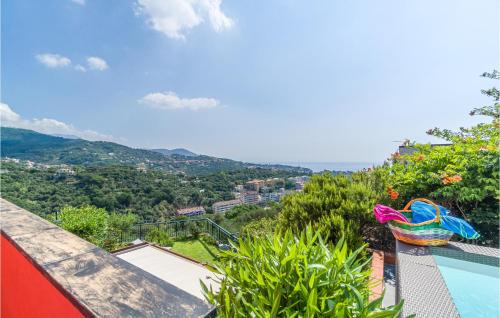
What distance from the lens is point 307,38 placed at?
6.59m

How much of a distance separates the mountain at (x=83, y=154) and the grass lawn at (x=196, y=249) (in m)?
39.8

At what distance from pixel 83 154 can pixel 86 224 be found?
4816cm

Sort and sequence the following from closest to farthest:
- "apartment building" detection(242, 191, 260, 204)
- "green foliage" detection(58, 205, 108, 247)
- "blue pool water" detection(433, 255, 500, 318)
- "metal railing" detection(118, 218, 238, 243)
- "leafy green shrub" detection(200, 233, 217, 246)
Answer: "blue pool water" detection(433, 255, 500, 318) → "green foliage" detection(58, 205, 108, 247) → "leafy green shrub" detection(200, 233, 217, 246) → "metal railing" detection(118, 218, 238, 243) → "apartment building" detection(242, 191, 260, 204)

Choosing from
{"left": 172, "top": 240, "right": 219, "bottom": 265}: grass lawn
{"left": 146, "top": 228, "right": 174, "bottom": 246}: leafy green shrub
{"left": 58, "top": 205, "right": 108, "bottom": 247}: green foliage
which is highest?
{"left": 58, "top": 205, "right": 108, "bottom": 247}: green foliage

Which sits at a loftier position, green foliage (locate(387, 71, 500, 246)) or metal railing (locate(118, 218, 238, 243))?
green foliage (locate(387, 71, 500, 246))

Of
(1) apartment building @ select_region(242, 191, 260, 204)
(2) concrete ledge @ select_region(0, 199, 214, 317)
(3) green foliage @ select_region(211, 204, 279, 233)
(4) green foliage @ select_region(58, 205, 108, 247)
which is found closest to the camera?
(2) concrete ledge @ select_region(0, 199, 214, 317)

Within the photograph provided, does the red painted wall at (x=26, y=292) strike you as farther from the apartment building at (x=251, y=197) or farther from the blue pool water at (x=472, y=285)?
the apartment building at (x=251, y=197)

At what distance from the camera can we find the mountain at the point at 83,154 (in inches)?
1597

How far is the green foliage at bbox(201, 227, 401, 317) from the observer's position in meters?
0.78

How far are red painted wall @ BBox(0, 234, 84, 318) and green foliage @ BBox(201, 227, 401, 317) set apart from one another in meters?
0.55

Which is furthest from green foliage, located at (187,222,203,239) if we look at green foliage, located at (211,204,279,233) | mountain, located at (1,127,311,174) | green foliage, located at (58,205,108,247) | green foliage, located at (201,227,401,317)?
mountain, located at (1,127,311,174)

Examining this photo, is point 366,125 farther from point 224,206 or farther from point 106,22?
point 224,206

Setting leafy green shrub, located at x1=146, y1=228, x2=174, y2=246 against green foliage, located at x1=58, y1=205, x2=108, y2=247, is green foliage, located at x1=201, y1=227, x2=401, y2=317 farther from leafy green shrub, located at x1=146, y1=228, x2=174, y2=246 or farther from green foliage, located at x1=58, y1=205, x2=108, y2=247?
leafy green shrub, located at x1=146, y1=228, x2=174, y2=246

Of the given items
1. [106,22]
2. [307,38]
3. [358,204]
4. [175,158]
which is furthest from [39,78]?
[175,158]
